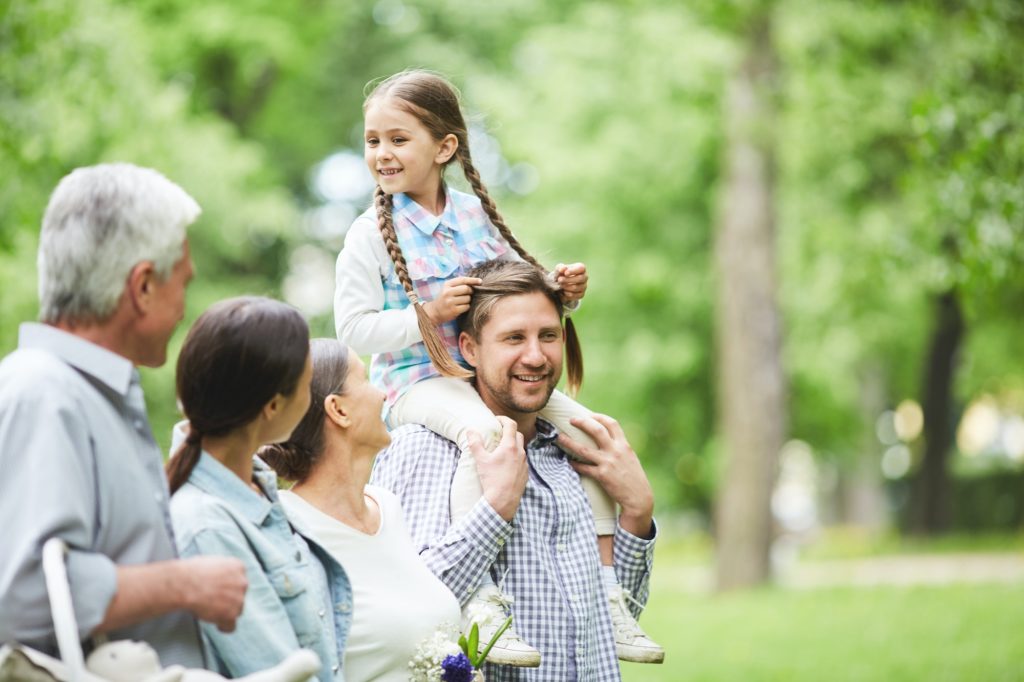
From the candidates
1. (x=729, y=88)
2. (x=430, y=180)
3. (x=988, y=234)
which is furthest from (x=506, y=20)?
(x=430, y=180)

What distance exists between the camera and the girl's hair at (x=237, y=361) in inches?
98.2

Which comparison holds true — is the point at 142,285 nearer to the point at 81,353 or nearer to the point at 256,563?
the point at 81,353

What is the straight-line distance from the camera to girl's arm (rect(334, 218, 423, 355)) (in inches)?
146

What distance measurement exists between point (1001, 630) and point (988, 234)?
6074 mm

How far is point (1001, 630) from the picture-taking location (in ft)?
37.1

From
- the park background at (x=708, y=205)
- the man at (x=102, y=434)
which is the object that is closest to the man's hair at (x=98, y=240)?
the man at (x=102, y=434)

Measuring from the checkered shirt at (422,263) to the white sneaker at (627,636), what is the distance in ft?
2.80

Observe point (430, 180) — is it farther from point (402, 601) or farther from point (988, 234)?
point (988, 234)

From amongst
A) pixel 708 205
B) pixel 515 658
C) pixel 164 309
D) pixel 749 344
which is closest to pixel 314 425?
pixel 515 658

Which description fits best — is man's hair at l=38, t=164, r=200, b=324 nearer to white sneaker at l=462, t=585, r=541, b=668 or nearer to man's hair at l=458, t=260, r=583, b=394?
white sneaker at l=462, t=585, r=541, b=668

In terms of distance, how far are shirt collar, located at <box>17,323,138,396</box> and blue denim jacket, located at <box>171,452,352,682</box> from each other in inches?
13.7

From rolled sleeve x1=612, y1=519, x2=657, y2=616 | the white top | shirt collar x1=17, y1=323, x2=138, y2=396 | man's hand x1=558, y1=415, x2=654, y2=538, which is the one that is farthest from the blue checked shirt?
shirt collar x1=17, y1=323, x2=138, y2=396

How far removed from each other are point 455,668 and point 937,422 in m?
21.6

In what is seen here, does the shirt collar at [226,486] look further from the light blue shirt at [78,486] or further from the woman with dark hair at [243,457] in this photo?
the light blue shirt at [78,486]
